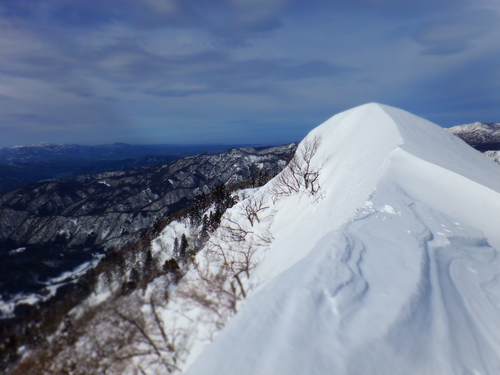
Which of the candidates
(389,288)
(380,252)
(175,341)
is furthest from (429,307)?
(175,341)

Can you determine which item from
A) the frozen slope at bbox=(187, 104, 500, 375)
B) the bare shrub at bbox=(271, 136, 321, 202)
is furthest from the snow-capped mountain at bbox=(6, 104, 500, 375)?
the bare shrub at bbox=(271, 136, 321, 202)

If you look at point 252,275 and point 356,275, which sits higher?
point 356,275

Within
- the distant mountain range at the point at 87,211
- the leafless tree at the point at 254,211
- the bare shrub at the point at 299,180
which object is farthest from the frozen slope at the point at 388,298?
the distant mountain range at the point at 87,211

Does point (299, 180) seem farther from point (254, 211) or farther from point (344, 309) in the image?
point (344, 309)

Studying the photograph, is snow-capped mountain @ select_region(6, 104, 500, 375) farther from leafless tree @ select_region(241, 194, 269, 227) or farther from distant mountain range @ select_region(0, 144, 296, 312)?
distant mountain range @ select_region(0, 144, 296, 312)

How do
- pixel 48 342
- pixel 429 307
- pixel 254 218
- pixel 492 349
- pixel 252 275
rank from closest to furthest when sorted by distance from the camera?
pixel 492 349 → pixel 429 307 → pixel 48 342 → pixel 252 275 → pixel 254 218

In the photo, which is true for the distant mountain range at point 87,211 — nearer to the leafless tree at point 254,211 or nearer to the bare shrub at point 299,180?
the bare shrub at point 299,180

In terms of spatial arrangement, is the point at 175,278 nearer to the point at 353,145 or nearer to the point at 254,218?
the point at 254,218

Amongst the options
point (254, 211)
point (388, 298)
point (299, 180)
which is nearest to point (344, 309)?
point (388, 298)
